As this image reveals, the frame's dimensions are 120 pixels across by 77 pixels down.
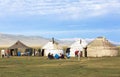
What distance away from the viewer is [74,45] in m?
85.2

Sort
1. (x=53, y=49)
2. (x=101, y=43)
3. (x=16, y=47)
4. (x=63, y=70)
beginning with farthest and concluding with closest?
1. (x=16, y=47)
2. (x=53, y=49)
3. (x=101, y=43)
4. (x=63, y=70)

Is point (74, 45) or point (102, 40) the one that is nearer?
point (102, 40)

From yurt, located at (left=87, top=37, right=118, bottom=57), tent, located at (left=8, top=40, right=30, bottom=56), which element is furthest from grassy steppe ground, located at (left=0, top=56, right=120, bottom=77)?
tent, located at (left=8, top=40, right=30, bottom=56)

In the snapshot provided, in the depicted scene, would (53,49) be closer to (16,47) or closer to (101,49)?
(101,49)

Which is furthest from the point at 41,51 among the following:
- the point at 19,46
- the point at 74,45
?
the point at 74,45

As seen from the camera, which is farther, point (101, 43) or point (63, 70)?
point (101, 43)

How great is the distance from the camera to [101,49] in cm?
7831

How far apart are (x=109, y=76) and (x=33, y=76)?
227 inches

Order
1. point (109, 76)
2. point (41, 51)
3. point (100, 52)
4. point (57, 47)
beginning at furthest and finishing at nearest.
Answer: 1. point (41, 51)
2. point (57, 47)
3. point (100, 52)
4. point (109, 76)

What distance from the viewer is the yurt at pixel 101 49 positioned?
3078 inches

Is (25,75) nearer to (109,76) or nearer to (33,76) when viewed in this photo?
(33,76)

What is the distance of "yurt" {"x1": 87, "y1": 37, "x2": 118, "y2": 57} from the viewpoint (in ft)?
257

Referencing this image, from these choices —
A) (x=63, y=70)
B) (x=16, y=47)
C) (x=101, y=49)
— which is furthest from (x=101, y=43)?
(x=63, y=70)

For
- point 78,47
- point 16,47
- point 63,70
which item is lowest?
point 63,70
